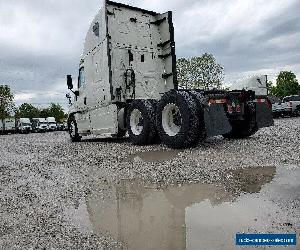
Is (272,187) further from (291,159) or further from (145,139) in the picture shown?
(145,139)

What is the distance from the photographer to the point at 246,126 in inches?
345

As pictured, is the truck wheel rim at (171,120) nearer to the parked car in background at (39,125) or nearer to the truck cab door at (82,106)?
the truck cab door at (82,106)

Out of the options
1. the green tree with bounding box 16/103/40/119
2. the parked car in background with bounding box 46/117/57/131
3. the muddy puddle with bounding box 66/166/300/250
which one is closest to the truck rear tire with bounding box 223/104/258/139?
the muddy puddle with bounding box 66/166/300/250

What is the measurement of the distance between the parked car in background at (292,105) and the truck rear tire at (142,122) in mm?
21955

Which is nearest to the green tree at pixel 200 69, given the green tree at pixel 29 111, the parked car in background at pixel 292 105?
the parked car in background at pixel 292 105

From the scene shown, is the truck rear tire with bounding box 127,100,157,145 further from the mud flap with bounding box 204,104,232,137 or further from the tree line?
the tree line

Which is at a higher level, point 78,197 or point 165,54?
point 165,54

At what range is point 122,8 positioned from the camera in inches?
399

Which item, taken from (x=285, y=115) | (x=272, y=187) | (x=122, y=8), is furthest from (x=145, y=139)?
(x=285, y=115)

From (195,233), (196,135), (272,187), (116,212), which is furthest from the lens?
(196,135)

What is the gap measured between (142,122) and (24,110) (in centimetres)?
10015

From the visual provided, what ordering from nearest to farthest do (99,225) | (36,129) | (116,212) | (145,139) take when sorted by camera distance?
(99,225)
(116,212)
(145,139)
(36,129)

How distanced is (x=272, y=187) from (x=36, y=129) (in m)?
40.8

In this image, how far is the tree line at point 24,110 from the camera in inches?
2269
